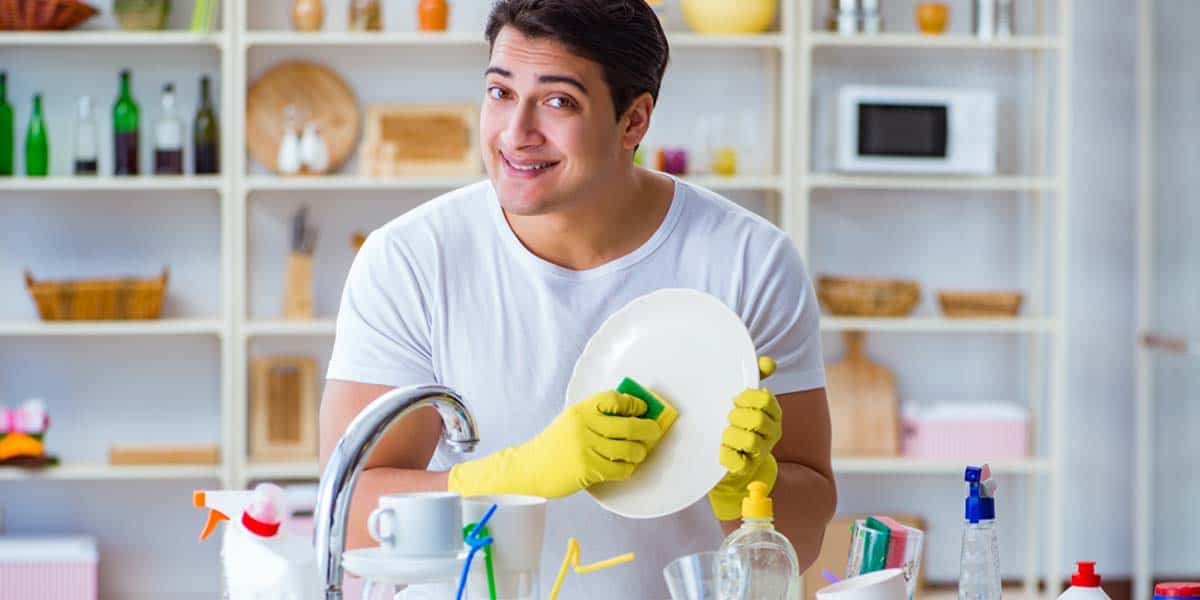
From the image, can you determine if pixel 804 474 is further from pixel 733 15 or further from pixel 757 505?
pixel 733 15

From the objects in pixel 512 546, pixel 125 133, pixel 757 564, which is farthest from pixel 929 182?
pixel 512 546

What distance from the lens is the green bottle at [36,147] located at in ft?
13.9

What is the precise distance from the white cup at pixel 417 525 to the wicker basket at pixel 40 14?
3378 millimetres

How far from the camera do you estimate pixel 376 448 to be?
1.77 meters

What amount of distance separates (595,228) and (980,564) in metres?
0.69

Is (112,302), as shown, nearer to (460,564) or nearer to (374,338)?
(374,338)

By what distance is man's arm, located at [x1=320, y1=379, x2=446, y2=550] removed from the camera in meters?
1.72

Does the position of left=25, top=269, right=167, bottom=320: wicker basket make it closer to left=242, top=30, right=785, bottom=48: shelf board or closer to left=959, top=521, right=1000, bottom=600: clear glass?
left=242, top=30, right=785, bottom=48: shelf board

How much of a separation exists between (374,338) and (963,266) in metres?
3.19

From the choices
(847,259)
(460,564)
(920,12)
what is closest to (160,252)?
(847,259)

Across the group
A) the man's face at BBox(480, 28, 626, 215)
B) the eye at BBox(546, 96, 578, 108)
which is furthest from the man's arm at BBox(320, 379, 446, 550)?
the eye at BBox(546, 96, 578, 108)

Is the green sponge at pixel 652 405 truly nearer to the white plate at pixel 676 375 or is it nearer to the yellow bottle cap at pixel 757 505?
the white plate at pixel 676 375

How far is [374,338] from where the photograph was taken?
5.87ft

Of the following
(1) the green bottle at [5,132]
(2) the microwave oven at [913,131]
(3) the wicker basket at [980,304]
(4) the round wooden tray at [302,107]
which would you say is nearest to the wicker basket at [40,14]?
(1) the green bottle at [5,132]
